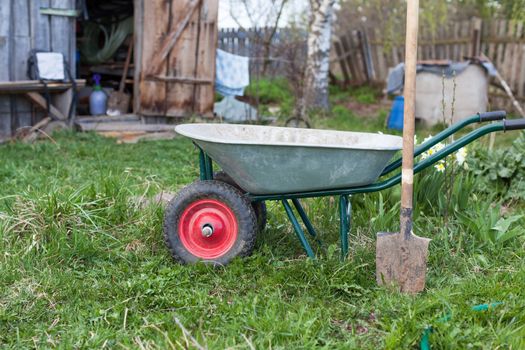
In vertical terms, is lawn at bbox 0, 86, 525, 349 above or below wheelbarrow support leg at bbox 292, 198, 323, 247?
below

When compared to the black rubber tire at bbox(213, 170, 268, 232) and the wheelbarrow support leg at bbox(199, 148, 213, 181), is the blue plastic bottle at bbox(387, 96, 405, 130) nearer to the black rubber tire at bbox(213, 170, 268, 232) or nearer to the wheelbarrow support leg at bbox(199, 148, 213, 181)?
the black rubber tire at bbox(213, 170, 268, 232)

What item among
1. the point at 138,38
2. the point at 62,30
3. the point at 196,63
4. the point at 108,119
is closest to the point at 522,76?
the point at 196,63

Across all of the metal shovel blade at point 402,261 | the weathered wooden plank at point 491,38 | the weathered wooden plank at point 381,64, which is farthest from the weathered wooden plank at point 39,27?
the weathered wooden plank at point 381,64

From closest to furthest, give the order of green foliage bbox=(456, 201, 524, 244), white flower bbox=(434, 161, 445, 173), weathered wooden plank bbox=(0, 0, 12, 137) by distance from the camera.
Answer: green foliage bbox=(456, 201, 524, 244) < white flower bbox=(434, 161, 445, 173) < weathered wooden plank bbox=(0, 0, 12, 137)

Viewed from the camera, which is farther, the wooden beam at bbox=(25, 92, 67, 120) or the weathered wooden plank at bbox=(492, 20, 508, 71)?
the weathered wooden plank at bbox=(492, 20, 508, 71)

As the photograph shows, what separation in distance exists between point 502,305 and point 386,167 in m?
1.01

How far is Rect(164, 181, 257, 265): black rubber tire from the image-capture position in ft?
11.5

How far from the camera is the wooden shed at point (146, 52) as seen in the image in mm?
7785

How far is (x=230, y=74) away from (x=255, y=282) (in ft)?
21.7

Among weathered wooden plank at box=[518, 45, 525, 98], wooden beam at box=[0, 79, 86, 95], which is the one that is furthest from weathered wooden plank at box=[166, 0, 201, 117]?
weathered wooden plank at box=[518, 45, 525, 98]

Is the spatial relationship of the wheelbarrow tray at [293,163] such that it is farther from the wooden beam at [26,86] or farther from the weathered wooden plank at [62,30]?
the weathered wooden plank at [62,30]

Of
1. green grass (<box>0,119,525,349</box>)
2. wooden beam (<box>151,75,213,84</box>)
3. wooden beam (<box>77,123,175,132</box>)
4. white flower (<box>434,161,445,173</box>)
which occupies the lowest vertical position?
green grass (<box>0,119,525,349</box>)

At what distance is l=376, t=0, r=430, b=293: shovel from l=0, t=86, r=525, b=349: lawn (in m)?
0.10

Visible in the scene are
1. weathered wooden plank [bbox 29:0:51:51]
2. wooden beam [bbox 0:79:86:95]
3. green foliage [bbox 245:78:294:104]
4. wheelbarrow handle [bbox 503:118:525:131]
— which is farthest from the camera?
green foliage [bbox 245:78:294:104]
